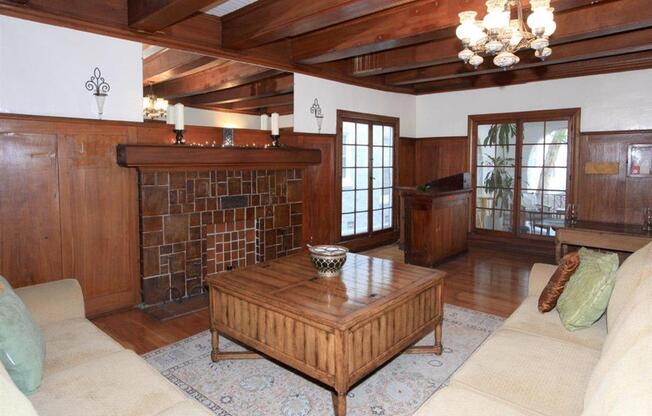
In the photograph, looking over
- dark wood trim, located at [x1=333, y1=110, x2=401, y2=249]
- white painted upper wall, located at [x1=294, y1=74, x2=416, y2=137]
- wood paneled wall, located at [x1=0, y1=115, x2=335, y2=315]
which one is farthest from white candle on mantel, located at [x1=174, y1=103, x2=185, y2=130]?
dark wood trim, located at [x1=333, y1=110, x2=401, y2=249]

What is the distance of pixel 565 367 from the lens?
74.1 inches

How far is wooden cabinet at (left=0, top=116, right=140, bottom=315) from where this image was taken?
10.7ft

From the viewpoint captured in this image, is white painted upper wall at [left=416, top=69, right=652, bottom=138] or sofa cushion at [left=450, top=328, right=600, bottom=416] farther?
white painted upper wall at [left=416, top=69, right=652, bottom=138]

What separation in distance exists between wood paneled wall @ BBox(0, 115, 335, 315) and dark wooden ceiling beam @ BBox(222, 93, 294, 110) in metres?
0.68

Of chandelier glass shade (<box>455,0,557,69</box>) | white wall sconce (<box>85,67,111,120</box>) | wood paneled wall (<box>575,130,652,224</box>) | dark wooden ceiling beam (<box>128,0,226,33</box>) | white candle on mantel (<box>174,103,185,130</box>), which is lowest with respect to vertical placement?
wood paneled wall (<box>575,130,652,224</box>)

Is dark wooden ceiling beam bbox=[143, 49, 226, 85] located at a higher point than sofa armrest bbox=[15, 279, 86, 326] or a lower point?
higher

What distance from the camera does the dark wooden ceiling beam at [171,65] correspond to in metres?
3.96

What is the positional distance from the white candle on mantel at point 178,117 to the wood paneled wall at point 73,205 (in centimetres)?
17

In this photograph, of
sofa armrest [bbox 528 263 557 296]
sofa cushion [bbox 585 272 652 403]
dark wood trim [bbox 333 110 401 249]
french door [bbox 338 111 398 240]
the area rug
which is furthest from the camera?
french door [bbox 338 111 398 240]

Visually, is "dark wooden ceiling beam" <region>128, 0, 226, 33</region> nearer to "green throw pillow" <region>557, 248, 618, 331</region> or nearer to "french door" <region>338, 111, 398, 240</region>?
"french door" <region>338, 111, 398, 240</region>

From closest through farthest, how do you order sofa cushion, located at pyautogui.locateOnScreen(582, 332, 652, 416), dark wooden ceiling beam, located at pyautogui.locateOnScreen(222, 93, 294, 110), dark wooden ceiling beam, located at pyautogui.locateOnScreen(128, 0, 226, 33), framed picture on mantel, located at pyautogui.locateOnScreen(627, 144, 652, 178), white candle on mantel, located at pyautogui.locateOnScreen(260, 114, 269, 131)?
sofa cushion, located at pyautogui.locateOnScreen(582, 332, 652, 416), dark wooden ceiling beam, located at pyautogui.locateOnScreen(128, 0, 226, 33), dark wooden ceiling beam, located at pyautogui.locateOnScreen(222, 93, 294, 110), white candle on mantel, located at pyautogui.locateOnScreen(260, 114, 269, 131), framed picture on mantel, located at pyautogui.locateOnScreen(627, 144, 652, 178)

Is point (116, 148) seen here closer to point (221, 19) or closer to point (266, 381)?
point (221, 19)

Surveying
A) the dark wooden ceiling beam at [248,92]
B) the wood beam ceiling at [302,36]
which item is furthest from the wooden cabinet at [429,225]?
the dark wooden ceiling beam at [248,92]

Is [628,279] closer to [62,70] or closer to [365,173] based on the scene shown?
[62,70]
